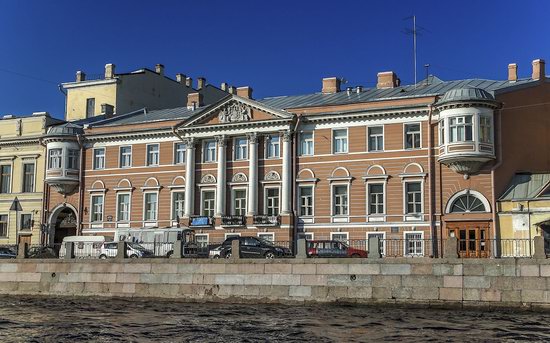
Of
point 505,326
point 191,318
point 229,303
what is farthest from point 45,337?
point 505,326

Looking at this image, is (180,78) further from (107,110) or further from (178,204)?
(178,204)

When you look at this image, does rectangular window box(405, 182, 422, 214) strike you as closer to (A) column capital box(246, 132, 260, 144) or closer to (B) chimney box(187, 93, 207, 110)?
(A) column capital box(246, 132, 260, 144)

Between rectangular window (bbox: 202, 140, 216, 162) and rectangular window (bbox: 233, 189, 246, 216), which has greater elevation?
rectangular window (bbox: 202, 140, 216, 162)

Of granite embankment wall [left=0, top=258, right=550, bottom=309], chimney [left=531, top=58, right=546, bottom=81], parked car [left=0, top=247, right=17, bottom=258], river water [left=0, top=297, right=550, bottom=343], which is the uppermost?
chimney [left=531, top=58, right=546, bottom=81]

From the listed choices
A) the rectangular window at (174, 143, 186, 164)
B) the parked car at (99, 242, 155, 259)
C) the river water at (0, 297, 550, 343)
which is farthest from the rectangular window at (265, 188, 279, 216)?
the river water at (0, 297, 550, 343)

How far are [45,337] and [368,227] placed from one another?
23146 mm

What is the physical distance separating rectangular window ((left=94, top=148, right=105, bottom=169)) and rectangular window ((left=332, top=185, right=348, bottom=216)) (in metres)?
16.5

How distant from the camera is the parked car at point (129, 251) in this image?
34.1 meters

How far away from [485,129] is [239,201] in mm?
15186

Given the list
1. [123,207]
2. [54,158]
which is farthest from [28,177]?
[123,207]

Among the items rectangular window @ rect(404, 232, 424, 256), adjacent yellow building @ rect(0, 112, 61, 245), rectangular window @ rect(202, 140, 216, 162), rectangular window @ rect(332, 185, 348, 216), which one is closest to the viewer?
rectangular window @ rect(404, 232, 424, 256)

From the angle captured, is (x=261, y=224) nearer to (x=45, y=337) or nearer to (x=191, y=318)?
(x=191, y=318)

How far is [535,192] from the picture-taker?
35.8m

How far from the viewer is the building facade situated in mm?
37156
